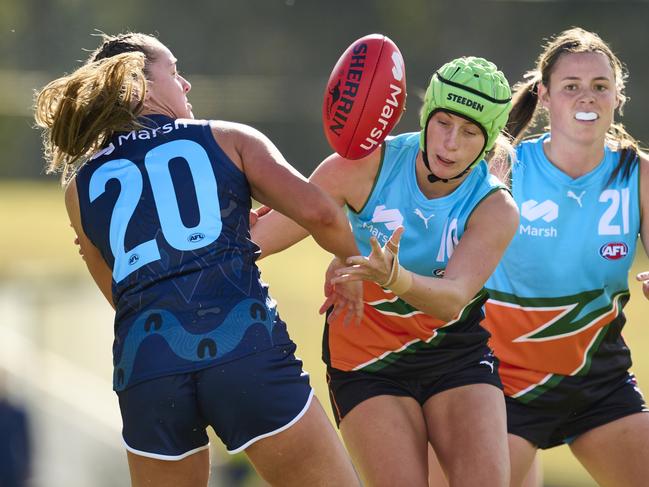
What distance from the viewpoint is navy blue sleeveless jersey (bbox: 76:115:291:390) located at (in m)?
3.52

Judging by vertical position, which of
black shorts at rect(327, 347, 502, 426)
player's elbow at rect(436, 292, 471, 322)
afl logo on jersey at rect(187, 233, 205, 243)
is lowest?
→ black shorts at rect(327, 347, 502, 426)

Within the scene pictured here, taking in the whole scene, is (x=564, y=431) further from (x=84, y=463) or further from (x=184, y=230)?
(x=84, y=463)

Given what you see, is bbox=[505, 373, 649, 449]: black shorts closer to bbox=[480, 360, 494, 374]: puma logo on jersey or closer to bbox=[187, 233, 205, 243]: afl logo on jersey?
bbox=[480, 360, 494, 374]: puma logo on jersey

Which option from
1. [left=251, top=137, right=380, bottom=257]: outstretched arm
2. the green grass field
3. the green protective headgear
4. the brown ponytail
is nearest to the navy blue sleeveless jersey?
[left=251, top=137, right=380, bottom=257]: outstretched arm

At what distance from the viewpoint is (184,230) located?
360 centimetres

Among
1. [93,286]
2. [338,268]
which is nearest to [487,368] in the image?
[338,268]

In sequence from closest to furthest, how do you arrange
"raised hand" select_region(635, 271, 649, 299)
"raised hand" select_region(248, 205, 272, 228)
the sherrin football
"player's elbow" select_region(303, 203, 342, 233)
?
"player's elbow" select_region(303, 203, 342, 233) → the sherrin football → "raised hand" select_region(635, 271, 649, 299) → "raised hand" select_region(248, 205, 272, 228)

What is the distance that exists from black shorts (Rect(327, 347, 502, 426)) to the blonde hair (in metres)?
1.27

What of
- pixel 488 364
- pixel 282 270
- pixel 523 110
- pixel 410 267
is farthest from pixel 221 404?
pixel 282 270

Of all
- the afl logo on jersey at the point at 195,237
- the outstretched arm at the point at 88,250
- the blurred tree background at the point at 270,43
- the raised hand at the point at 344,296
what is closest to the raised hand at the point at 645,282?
the raised hand at the point at 344,296

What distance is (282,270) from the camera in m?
22.2

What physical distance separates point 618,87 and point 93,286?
9569 mm

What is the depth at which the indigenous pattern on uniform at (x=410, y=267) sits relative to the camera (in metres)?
4.19

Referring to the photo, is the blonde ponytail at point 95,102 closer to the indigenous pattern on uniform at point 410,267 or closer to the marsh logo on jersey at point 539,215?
the indigenous pattern on uniform at point 410,267
